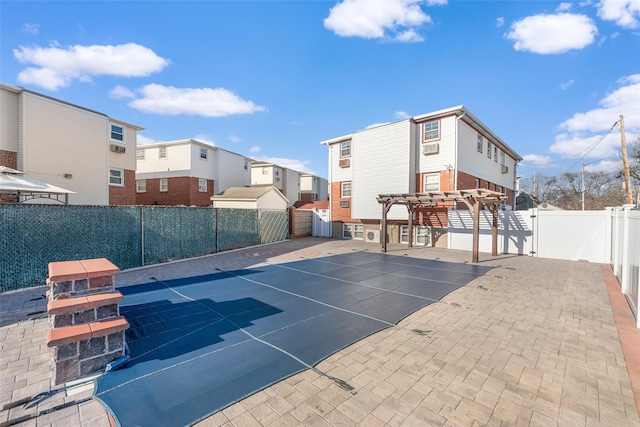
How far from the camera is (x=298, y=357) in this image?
3570 mm

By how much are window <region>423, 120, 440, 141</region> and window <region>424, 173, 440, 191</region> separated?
7.17ft

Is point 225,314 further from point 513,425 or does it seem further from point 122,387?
point 513,425

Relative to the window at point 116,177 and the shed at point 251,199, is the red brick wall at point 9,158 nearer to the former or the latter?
the window at point 116,177

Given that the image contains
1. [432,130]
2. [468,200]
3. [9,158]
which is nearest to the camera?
[468,200]

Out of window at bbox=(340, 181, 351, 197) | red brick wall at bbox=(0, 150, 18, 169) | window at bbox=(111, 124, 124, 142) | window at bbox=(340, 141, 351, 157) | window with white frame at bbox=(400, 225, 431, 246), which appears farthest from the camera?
window at bbox=(340, 181, 351, 197)

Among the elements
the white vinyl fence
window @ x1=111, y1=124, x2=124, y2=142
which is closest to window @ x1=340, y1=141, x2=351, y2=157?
the white vinyl fence

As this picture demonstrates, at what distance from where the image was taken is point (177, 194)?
2289 cm

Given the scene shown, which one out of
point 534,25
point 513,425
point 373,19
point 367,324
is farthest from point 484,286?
point 373,19

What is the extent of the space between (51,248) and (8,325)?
355 centimetres

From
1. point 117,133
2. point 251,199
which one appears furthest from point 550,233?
point 117,133

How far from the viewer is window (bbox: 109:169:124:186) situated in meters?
16.4

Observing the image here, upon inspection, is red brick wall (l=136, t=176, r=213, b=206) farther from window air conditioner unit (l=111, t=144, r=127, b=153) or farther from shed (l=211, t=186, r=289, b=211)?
window air conditioner unit (l=111, t=144, r=127, b=153)

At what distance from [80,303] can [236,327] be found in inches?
84.4

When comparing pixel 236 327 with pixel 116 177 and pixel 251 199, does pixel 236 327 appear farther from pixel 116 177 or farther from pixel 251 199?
pixel 116 177
